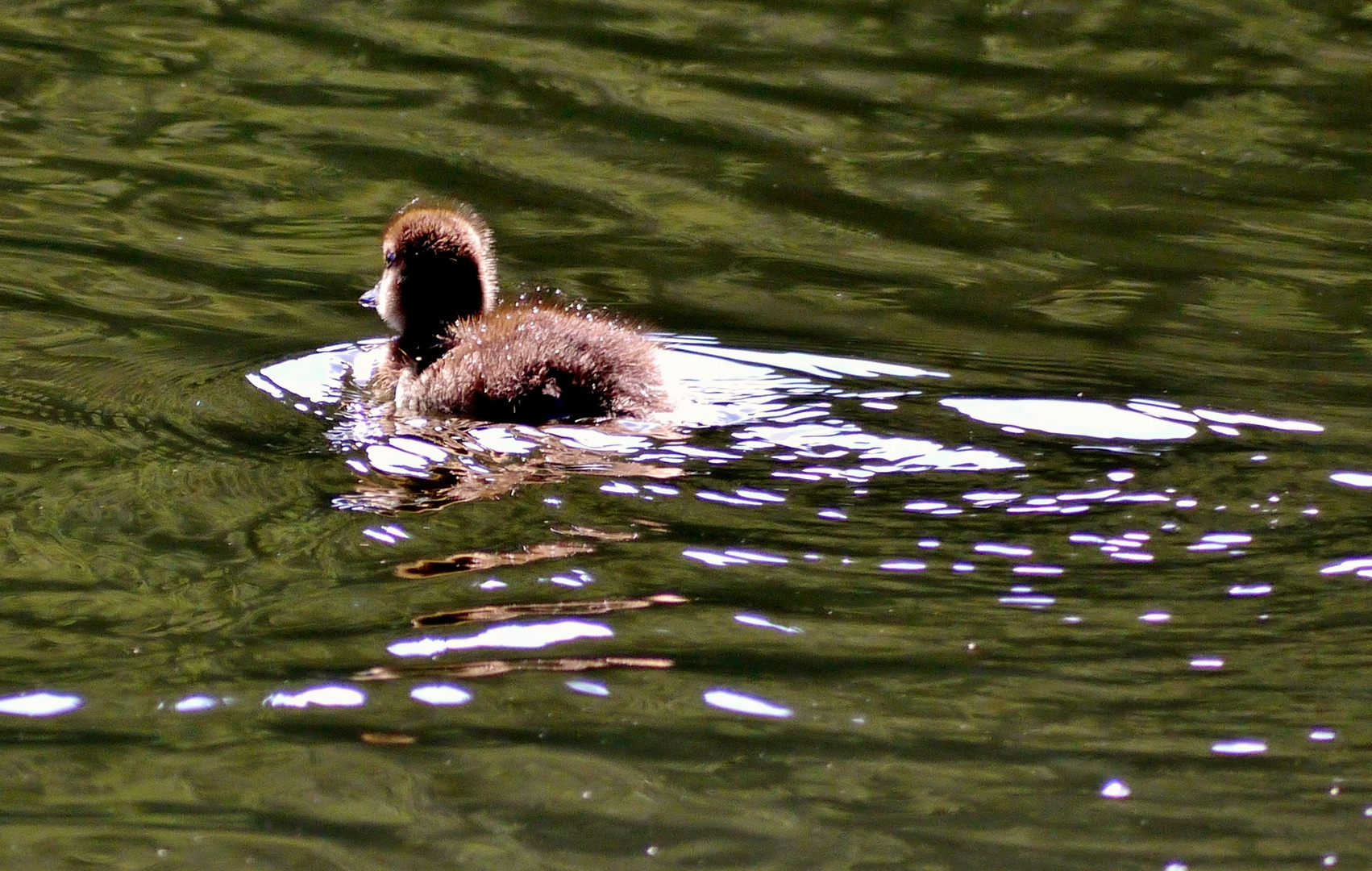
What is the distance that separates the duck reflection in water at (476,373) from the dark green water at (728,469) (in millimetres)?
84

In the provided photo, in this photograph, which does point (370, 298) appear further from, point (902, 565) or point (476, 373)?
point (902, 565)

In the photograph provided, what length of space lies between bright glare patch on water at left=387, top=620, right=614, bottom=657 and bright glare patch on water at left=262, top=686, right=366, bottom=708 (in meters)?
0.15

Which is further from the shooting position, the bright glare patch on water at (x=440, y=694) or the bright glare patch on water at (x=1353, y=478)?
the bright glare patch on water at (x=1353, y=478)

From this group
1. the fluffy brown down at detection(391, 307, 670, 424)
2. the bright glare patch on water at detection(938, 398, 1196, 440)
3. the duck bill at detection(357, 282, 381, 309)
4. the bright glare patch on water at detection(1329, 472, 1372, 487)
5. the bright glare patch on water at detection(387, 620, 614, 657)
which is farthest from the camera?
the duck bill at detection(357, 282, 381, 309)

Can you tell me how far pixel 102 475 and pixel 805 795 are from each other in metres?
2.07

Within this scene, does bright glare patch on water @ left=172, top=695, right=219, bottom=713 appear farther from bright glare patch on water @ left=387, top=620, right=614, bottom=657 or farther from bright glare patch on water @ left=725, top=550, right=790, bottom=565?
bright glare patch on water @ left=725, top=550, right=790, bottom=565

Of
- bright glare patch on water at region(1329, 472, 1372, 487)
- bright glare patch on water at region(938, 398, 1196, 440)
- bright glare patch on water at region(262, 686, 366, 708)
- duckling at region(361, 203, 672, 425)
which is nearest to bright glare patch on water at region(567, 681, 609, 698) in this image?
bright glare patch on water at region(262, 686, 366, 708)

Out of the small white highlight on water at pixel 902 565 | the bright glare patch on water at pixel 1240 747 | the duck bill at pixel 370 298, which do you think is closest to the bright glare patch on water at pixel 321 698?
the small white highlight on water at pixel 902 565

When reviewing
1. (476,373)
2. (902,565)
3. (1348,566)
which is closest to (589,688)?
(902,565)

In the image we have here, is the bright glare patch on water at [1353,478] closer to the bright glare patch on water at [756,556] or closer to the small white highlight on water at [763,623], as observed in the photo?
the bright glare patch on water at [756,556]

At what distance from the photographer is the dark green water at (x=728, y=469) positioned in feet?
10.5

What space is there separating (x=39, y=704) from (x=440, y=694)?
683 mm

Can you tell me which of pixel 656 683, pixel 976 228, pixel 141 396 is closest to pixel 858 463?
pixel 656 683

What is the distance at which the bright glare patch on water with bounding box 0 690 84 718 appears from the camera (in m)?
3.41
